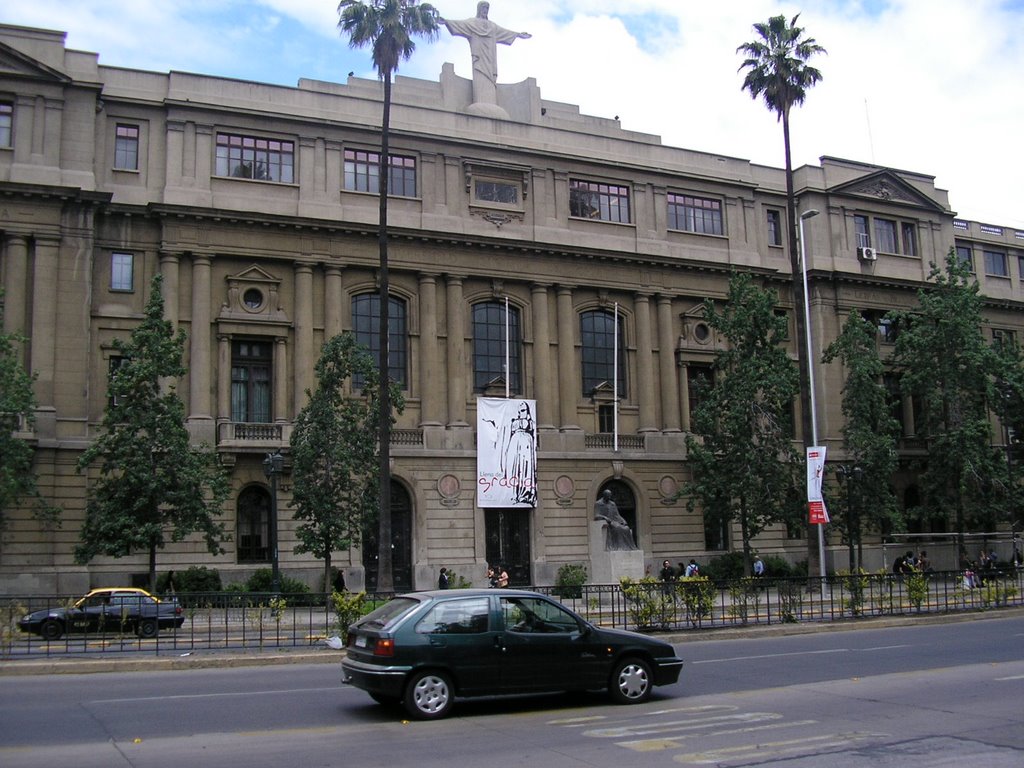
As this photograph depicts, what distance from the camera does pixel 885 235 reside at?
187 ft

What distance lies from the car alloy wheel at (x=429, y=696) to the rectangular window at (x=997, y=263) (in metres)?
58.5

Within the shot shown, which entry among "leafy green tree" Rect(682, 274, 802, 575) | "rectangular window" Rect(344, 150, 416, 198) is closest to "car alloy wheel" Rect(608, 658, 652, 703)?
"leafy green tree" Rect(682, 274, 802, 575)

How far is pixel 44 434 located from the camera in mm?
36906

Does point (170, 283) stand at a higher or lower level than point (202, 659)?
higher

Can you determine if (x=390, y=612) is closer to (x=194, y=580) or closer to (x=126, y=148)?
(x=194, y=580)

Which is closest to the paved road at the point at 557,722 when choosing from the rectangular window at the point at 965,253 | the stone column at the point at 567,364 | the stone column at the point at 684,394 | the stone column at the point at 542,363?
the stone column at the point at 542,363

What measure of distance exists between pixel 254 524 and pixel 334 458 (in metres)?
6.88

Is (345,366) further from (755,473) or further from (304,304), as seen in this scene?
(755,473)

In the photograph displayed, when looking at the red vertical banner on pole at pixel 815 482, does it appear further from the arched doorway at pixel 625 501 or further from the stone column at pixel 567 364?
the stone column at pixel 567 364

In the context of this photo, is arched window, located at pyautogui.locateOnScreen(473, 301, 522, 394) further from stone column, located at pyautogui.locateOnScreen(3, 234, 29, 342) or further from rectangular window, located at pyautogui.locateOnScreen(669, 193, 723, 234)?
stone column, located at pyautogui.locateOnScreen(3, 234, 29, 342)

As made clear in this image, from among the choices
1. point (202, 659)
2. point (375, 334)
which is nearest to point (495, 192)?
point (375, 334)

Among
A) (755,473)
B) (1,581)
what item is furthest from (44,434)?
(755,473)

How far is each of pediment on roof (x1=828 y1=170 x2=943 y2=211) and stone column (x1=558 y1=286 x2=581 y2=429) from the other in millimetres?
17557

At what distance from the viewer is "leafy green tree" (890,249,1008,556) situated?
48281mm
